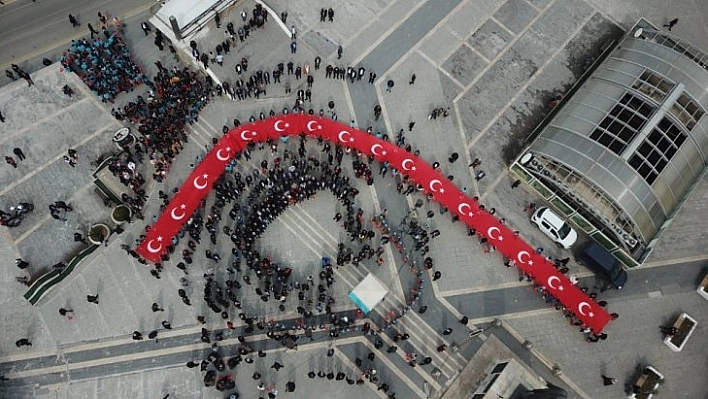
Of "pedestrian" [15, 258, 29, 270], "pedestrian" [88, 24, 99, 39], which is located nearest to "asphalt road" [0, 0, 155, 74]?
"pedestrian" [88, 24, 99, 39]

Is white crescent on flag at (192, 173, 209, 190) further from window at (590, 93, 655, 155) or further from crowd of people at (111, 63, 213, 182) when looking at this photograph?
window at (590, 93, 655, 155)

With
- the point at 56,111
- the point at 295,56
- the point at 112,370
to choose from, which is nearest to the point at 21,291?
the point at 112,370

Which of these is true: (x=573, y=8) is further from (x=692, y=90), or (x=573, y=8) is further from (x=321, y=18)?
(x=321, y=18)

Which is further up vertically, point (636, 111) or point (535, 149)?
point (636, 111)

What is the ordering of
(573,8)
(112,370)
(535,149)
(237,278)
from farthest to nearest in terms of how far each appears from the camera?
(573,8)
(535,149)
(237,278)
(112,370)

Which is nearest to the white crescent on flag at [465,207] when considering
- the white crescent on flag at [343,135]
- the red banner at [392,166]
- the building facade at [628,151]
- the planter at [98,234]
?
the red banner at [392,166]

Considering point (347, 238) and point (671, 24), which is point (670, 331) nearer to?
point (347, 238)

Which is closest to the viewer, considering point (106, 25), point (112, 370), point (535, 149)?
point (112, 370)
